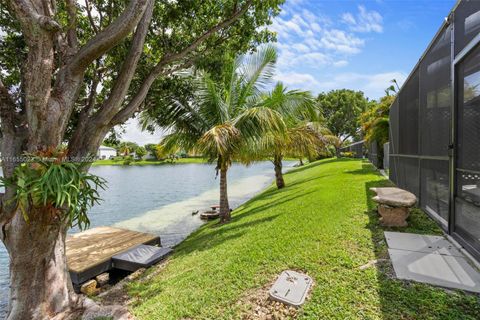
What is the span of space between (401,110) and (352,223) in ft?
15.5

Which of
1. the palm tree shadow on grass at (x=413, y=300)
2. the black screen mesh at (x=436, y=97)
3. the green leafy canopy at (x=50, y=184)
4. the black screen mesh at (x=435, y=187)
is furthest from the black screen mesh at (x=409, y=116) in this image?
the green leafy canopy at (x=50, y=184)

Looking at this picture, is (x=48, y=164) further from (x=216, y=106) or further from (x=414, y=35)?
(x=414, y=35)

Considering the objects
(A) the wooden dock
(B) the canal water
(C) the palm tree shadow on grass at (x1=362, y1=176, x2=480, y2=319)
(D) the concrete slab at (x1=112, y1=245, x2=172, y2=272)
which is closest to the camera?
(C) the palm tree shadow on grass at (x1=362, y1=176, x2=480, y2=319)

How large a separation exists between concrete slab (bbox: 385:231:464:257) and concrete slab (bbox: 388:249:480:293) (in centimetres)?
12

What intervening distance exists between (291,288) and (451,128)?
3417 mm

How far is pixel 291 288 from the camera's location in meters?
3.04

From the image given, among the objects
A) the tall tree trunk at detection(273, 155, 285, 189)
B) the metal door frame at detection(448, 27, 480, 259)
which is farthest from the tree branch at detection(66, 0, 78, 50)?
the tall tree trunk at detection(273, 155, 285, 189)

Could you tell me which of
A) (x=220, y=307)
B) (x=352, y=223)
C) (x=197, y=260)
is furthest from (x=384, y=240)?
(x=197, y=260)

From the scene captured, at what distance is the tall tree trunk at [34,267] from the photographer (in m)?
3.20

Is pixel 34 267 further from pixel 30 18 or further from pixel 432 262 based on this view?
pixel 432 262

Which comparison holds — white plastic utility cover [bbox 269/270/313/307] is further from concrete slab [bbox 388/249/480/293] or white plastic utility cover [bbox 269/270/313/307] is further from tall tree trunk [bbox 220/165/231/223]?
tall tree trunk [bbox 220/165/231/223]

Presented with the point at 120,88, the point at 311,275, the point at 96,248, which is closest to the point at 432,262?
the point at 311,275

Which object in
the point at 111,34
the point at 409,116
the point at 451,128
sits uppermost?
the point at 111,34

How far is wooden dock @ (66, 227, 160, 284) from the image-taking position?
586 cm
